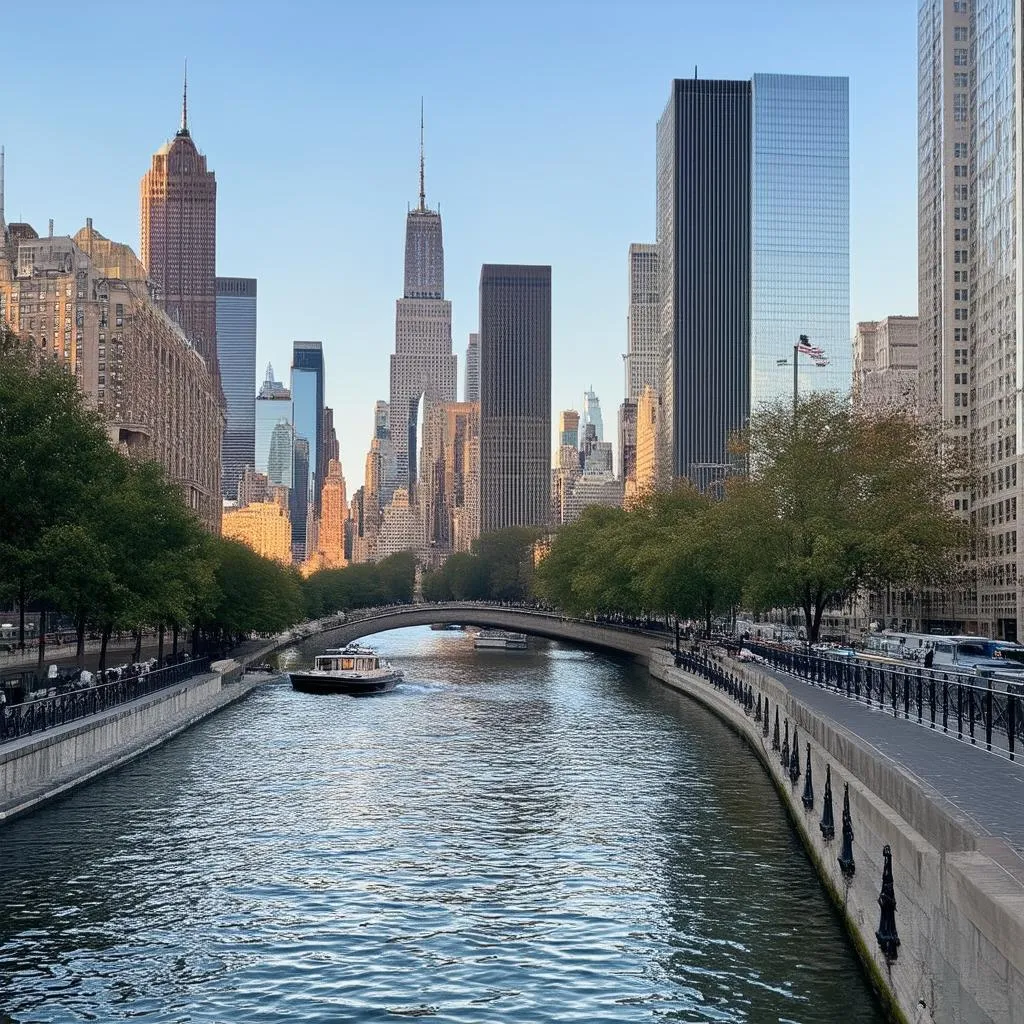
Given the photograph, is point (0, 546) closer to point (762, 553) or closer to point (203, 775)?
point (203, 775)

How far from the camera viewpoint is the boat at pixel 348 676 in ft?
305

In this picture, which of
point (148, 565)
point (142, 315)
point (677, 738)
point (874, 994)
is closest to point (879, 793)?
point (874, 994)

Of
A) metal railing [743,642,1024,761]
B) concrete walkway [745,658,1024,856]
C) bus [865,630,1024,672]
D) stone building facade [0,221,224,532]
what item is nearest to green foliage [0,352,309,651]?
metal railing [743,642,1024,761]

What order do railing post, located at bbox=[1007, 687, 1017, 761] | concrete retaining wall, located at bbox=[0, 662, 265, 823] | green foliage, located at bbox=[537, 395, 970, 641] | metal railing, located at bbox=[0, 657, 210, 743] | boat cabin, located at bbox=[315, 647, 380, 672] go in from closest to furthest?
railing post, located at bbox=[1007, 687, 1017, 761] → concrete retaining wall, located at bbox=[0, 662, 265, 823] → metal railing, located at bbox=[0, 657, 210, 743] → green foliage, located at bbox=[537, 395, 970, 641] → boat cabin, located at bbox=[315, 647, 380, 672]

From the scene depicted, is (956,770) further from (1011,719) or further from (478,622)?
(478,622)

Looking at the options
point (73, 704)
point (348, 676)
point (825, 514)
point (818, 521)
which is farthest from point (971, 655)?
point (348, 676)

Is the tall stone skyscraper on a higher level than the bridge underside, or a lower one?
higher

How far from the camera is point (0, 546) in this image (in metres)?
55.1

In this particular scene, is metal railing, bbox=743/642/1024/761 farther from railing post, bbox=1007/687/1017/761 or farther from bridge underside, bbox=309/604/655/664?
bridge underside, bbox=309/604/655/664

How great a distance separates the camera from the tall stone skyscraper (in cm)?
12975

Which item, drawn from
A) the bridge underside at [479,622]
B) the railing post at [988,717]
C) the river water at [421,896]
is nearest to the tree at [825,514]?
the river water at [421,896]

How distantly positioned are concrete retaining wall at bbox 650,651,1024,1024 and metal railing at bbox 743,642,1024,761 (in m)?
2.63

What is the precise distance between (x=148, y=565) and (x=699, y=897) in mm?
43906

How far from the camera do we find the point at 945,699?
107 ft
